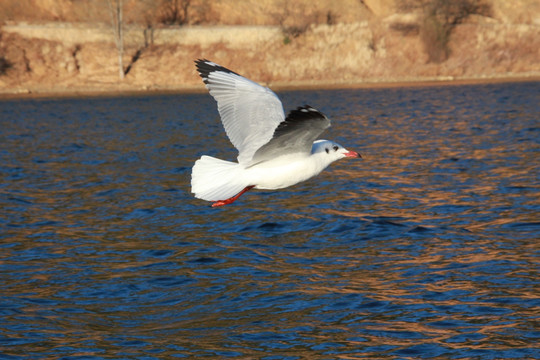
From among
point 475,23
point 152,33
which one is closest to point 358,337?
point 152,33

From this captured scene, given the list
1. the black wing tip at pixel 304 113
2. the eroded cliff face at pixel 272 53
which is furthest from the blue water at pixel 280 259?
the eroded cliff face at pixel 272 53

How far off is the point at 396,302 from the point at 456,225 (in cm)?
489

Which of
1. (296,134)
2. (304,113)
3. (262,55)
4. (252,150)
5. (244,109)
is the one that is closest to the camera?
(304,113)

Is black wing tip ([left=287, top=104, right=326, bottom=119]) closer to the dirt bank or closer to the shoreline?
the shoreline

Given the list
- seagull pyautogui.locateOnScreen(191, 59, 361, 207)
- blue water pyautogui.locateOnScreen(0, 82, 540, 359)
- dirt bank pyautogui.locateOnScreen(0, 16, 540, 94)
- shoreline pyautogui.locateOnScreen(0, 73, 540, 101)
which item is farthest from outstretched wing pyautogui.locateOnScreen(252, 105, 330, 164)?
dirt bank pyautogui.locateOnScreen(0, 16, 540, 94)

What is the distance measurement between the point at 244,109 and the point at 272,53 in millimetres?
57632

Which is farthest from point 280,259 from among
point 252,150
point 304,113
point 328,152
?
point 304,113

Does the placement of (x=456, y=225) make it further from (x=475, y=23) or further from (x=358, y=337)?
(x=475, y=23)

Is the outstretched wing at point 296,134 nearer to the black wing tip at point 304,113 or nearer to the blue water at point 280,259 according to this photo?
the black wing tip at point 304,113

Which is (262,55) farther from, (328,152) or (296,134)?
(296,134)

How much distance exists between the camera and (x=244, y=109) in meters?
11.6

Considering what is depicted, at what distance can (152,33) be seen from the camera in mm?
68688

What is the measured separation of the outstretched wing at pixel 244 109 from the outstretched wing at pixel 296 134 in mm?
310

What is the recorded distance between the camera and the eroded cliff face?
65.1 meters
